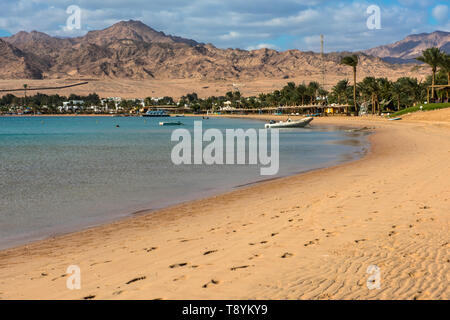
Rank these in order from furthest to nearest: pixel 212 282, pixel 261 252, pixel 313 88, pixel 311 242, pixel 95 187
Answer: pixel 313 88
pixel 95 187
pixel 311 242
pixel 261 252
pixel 212 282

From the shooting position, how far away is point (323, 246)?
7.79m

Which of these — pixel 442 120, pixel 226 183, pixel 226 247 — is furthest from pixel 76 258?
pixel 442 120

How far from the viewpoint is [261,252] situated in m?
7.62

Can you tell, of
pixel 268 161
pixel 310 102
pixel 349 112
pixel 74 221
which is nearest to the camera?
pixel 74 221

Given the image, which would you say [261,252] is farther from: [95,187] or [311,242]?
[95,187]

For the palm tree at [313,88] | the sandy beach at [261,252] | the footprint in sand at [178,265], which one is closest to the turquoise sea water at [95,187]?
the sandy beach at [261,252]

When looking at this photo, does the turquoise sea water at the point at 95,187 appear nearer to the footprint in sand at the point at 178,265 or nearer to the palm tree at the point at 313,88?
the footprint in sand at the point at 178,265

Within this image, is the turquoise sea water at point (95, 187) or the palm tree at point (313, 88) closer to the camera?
the turquoise sea water at point (95, 187)

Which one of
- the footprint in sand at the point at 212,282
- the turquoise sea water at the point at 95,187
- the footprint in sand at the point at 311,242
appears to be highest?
the footprint in sand at the point at 311,242

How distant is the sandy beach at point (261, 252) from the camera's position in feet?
19.5

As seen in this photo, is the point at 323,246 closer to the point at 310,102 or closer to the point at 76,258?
the point at 76,258

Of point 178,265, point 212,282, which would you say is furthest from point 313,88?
point 212,282

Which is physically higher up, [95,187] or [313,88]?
[313,88]
